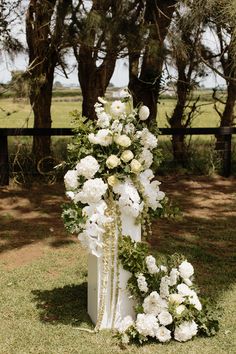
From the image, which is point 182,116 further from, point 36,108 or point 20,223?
point 20,223

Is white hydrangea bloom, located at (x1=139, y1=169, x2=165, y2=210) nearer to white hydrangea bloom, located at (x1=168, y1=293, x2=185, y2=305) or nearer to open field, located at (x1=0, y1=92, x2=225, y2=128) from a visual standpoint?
white hydrangea bloom, located at (x1=168, y1=293, x2=185, y2=305)

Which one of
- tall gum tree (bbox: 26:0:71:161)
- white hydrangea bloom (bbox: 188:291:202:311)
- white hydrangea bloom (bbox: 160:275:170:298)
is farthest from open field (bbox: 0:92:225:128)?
white hydrangea bloom (bbox: 188:291:202:311)

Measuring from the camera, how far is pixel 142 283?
119 inches

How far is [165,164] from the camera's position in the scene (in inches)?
323

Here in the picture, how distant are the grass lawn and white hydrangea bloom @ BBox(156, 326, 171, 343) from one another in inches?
1.7

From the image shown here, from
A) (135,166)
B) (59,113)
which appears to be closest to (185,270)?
(135,166)

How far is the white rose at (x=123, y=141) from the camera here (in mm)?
2971

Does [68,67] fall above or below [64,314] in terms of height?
above

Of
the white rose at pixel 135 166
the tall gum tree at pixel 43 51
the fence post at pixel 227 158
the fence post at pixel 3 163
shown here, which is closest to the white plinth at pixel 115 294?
the white rose at pixel 135 166

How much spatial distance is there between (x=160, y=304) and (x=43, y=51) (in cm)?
470

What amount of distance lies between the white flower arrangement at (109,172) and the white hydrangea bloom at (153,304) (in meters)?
0.37

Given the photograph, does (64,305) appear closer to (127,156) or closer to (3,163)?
(127,156)

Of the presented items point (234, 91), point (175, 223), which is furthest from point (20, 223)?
point (234, 91)

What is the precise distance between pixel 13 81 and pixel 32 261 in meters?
2.64
